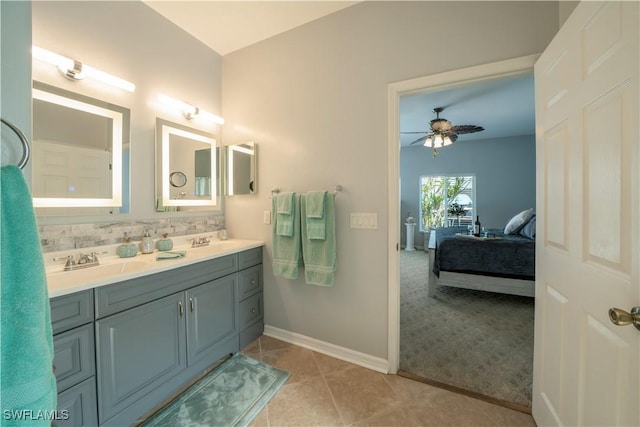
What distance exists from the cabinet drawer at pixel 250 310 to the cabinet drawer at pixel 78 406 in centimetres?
98

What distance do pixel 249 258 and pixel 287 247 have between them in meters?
0.36

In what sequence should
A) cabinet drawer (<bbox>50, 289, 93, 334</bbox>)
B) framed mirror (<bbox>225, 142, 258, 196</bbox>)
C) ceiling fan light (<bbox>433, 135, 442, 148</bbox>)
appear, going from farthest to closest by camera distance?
ceiling fan light (<bbox>433, 135, 442, 148</bbox>), framed mirror (<bbox>225, 142, 258, 196</bbox>), cabinet drawer (<bbox>50, 289, 93, 334</bbox>)

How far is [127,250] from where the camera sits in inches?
68.4

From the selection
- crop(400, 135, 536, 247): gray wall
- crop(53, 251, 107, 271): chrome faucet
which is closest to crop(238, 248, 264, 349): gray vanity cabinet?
crop(53, 251, 107, 271): chrome faucet

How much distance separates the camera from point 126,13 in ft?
5.98

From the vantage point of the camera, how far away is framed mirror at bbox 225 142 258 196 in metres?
2.31

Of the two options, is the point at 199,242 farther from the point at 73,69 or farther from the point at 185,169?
the point at 73,69

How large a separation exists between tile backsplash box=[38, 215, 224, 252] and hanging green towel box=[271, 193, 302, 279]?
75 centimetres

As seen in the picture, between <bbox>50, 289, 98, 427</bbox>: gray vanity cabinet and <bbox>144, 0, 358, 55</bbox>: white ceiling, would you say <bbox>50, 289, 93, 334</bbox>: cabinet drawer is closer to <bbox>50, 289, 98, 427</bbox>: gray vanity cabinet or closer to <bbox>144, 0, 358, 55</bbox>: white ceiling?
<bbox>50, 289, 98, 427</bbox>: gray vanity cabinet

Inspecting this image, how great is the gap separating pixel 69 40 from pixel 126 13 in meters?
0.48

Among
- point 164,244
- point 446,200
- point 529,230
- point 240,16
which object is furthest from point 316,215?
point 446,200

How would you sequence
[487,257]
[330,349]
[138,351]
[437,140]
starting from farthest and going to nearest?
[437,140] < [487,257] < [330,349] < [138,351]

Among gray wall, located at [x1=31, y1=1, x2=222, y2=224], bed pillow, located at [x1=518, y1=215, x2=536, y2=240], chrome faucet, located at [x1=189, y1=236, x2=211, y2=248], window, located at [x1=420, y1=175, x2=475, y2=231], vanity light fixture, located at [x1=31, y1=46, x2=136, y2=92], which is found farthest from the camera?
window, located at [x1=420, y1=175, x2=475, y2=231]

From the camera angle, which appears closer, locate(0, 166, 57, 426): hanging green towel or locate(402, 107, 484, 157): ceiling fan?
locate(0, 166, 57, 426): hanging green towel
